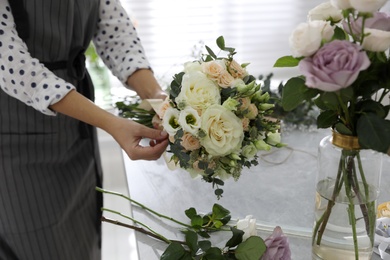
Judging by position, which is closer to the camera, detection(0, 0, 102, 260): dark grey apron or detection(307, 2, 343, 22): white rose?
detection(307, 2, 343, 22): white rose

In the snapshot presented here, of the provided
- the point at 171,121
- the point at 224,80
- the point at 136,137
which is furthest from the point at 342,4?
the point at 136,137

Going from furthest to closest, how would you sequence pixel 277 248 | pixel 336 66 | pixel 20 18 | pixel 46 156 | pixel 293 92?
pixel 46 156 < pixel 20 18 < pixel 277 248 < pixel 293 92 < pixel 336 66

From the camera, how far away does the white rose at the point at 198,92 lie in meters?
0.92

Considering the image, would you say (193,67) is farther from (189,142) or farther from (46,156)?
(46,156)

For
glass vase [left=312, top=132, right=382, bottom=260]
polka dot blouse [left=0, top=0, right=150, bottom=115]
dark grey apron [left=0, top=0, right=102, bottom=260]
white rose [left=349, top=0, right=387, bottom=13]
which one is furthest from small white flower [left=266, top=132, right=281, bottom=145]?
dark grey apron [left=0, top=0, right=102, bottom=260]

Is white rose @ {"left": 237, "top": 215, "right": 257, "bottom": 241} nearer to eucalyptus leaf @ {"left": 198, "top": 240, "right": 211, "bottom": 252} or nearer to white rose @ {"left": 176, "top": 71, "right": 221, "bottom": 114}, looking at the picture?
eucalyptus leaf @ {"left": 198, "top": 240, "right": 211, "bottom": 252}

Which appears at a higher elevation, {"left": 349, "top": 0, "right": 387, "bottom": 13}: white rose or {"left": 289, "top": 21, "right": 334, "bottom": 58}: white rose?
{"left": 349, "top": 0, "right": 387, "bottom": 13}: white rose

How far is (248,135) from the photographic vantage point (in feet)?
3.18

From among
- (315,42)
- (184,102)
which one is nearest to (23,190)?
(184,102)

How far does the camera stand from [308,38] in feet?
2.47

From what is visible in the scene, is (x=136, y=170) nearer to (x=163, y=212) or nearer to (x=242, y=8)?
(x=163, y=212)

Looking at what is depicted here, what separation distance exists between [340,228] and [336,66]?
0.33 m

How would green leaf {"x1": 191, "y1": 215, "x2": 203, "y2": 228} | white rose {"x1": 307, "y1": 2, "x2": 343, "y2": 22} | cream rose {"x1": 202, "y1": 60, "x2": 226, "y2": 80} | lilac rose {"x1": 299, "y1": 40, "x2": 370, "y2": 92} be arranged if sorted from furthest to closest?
green leaf {"x1": 191, "y1": 215, "x2": 203, "y2": 228}, cream rose {"x1": 202, "y1": 60, "x2": 226, "y2": 80}, white rose {"x1": 307, "y1": 2, "x2": 343, "y2": 22}, lilac rose {"x1": 299, "y1": 40, "x2": 370, "y2": 92}

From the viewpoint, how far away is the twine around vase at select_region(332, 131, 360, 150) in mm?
856
